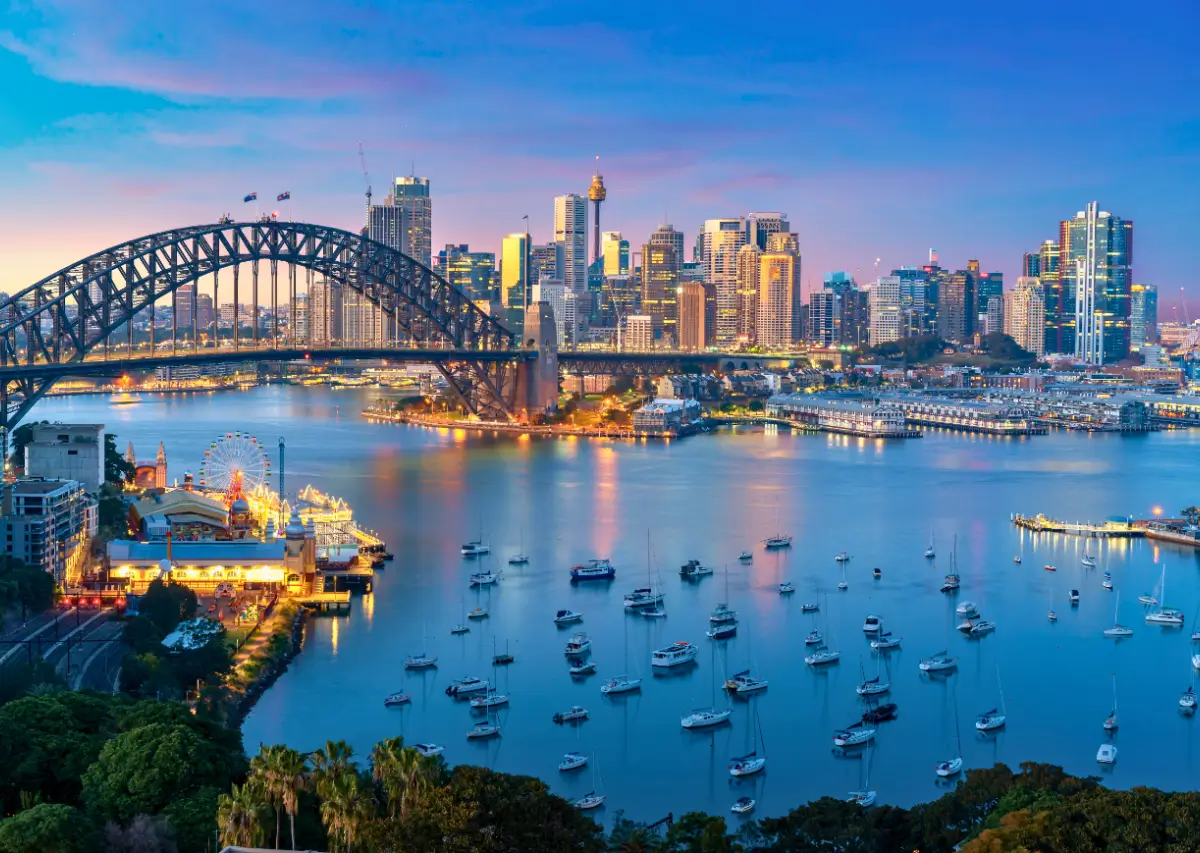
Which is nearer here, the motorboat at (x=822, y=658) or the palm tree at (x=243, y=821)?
the palm tree at (x=243, y=821)

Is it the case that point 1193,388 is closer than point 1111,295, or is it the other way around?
point 1193,388

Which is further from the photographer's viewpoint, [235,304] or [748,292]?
[748,292]

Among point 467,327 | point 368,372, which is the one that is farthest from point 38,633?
point 368,372

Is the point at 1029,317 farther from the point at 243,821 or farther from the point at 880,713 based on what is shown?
the point at 243,821

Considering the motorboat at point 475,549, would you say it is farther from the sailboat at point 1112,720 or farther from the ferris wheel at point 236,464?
the sailboat at point 1112,720

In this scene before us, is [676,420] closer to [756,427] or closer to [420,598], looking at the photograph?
[756,427]

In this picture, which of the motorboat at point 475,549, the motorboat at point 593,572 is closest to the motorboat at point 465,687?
the motorboat at point 593,572

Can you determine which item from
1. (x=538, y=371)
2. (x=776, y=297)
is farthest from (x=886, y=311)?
(x=538, y=371)
